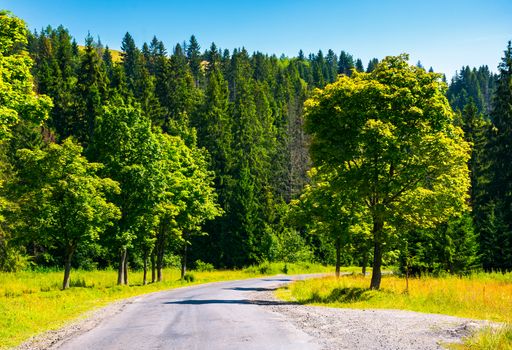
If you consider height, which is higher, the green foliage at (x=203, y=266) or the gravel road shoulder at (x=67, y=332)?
the gravel road shoulder at (x=67, y=332)

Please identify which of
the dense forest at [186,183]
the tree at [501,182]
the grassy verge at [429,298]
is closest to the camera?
the grassy verge at [429,298]

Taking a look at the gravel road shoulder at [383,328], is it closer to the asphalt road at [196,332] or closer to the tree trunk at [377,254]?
the asphalt road at [196,332]

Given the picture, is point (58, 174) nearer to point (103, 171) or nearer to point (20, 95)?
point (103, 171)

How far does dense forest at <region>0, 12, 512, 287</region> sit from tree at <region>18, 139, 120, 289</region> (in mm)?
84

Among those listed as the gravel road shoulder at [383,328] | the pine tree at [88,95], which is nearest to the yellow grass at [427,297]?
the gravel road shoulder at [383,328]

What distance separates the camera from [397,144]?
22906mm

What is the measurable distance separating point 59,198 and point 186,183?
47.8 feet

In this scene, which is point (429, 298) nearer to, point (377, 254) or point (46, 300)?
point (377, 254)

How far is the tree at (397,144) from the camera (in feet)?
76.8

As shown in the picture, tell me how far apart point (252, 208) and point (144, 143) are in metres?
36.2

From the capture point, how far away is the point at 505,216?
49719mm

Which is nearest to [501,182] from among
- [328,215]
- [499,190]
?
[499,190]

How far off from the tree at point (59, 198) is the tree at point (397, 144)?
51.4 ft

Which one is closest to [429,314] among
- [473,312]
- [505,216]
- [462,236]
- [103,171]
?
[473,312]
